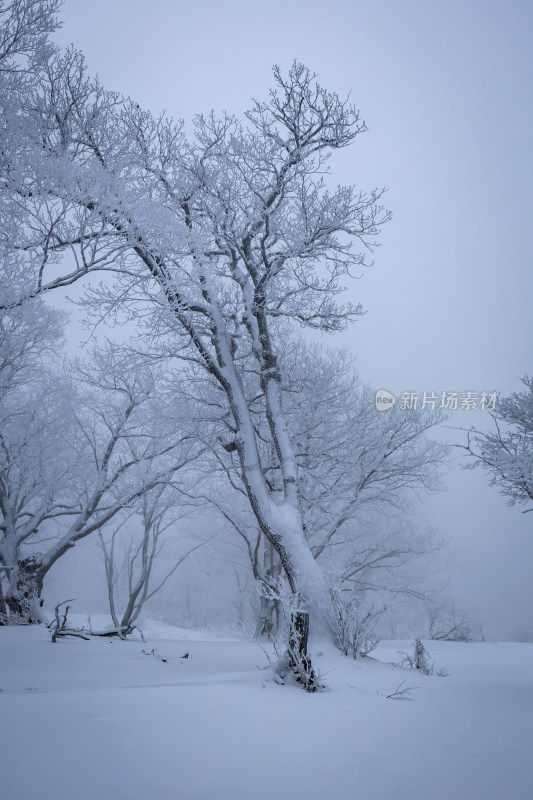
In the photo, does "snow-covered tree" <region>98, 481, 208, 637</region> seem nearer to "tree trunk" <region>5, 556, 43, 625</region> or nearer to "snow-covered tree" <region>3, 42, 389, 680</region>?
"tree trunk" <region>5, 556, 43, 625</region>

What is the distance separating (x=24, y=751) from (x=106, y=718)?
0.66 metres

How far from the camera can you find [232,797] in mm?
1975

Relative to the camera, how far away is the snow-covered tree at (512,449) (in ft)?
19.1

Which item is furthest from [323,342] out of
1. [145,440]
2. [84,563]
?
[84,563]

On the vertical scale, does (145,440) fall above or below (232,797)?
above

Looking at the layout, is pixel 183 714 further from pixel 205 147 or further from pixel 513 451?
pixel 205 147

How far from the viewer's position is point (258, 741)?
2.66 m

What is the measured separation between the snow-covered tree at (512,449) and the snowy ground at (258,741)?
2.27 m

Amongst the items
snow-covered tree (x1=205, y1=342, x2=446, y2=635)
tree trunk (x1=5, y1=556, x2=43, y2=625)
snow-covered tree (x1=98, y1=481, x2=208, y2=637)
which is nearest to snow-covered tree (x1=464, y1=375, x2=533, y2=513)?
snow-covered tree (x1=205, y1=342, x2=446, y2=635)

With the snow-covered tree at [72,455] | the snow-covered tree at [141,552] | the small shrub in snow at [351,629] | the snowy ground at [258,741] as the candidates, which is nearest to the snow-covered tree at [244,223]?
the small shrub in snow at [351,629]

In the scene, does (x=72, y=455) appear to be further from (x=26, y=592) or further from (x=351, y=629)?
(x=351, y=629)

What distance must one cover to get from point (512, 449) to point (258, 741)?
5178 mm

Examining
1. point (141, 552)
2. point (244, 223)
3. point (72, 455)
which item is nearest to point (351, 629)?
point (244, 223)

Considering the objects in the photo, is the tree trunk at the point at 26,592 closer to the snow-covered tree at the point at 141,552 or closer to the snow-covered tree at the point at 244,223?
the snow-covered tree at the point at 141,552
